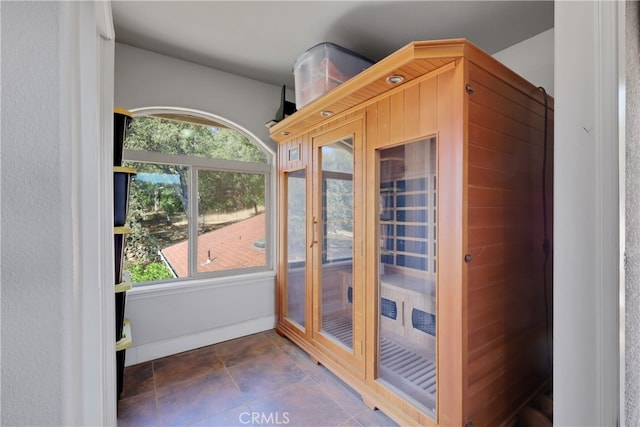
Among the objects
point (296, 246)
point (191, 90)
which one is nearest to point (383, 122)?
point (296, 246)

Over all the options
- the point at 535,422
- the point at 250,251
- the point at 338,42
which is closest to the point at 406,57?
the point at 338,42

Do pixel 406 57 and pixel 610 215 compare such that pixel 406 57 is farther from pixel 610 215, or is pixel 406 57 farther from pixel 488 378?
pixel 488 378

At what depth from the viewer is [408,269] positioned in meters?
1.67

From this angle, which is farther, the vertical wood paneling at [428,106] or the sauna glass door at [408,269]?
the sauna glass door at [408,269]

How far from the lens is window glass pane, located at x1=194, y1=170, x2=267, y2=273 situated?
8.56 feet

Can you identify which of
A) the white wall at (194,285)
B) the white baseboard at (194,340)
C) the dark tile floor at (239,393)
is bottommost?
the dark tile floor at (239,393)

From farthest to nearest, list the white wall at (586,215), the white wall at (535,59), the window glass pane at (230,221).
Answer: the window glass pane at (230,221), the white wall at (535,59), the white wall at (586,215)

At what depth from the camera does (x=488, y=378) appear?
1.42 m

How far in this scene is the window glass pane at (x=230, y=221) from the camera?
2.61 meters

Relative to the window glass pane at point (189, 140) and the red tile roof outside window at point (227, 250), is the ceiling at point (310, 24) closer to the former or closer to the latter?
the window glass pane at point (189, 140)

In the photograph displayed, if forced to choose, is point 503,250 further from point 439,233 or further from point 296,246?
point 296,246

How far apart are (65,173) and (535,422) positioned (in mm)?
2250

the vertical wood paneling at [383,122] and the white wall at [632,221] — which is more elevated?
the vertical wood paneling at [383,122]

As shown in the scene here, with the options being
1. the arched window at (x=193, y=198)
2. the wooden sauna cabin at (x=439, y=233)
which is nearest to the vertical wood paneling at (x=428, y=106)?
the wooden sauna cabin at (x=439, y=233)
